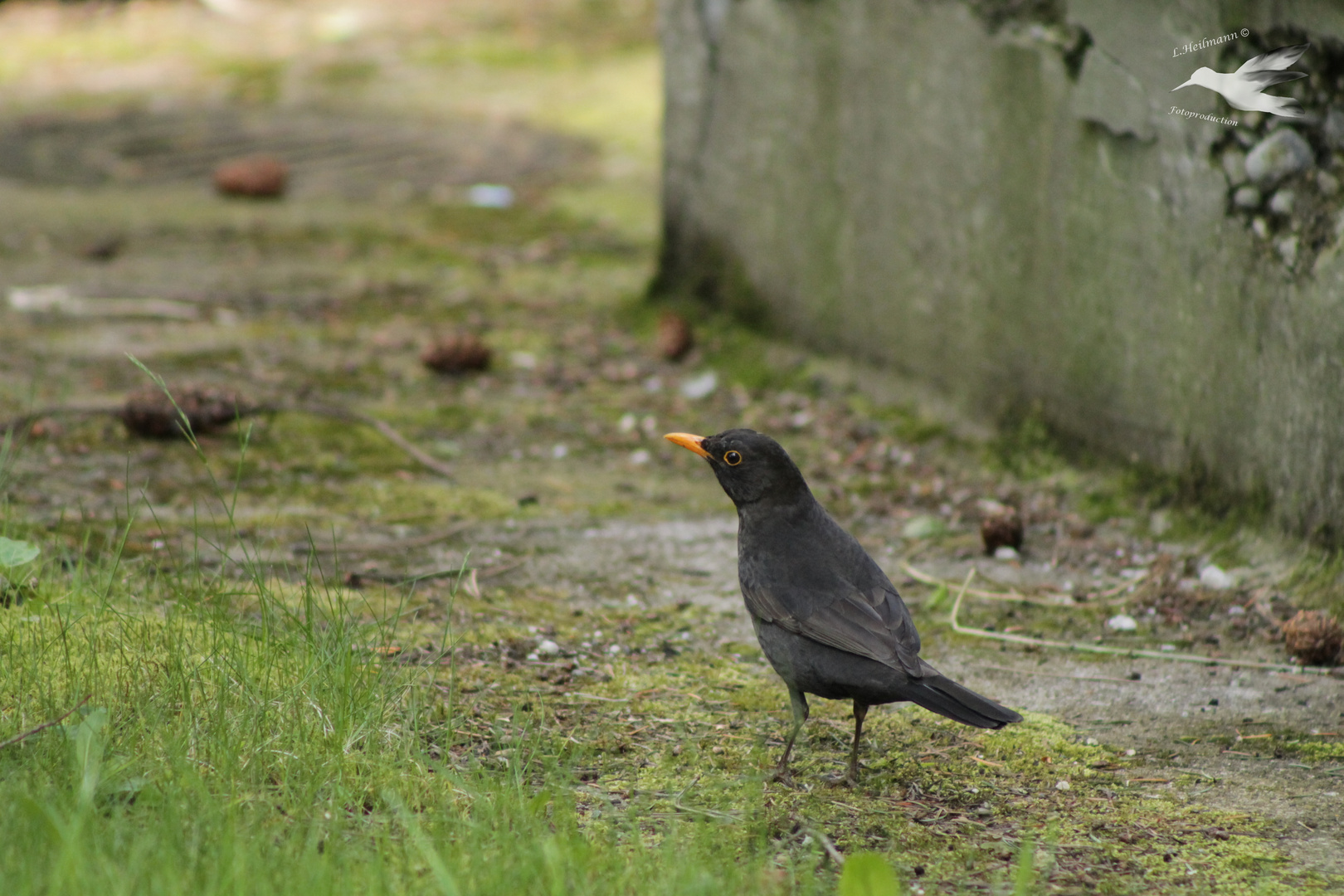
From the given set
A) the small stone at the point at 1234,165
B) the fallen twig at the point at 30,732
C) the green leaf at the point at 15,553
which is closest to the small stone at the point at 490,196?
the small stone at the point at 1234,165

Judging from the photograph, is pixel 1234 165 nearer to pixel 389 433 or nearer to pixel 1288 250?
pixel 1288 250

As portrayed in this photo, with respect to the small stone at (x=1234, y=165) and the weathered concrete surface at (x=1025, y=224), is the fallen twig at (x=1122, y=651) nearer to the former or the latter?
the weathered concrete surface at (x=1025, y=224)

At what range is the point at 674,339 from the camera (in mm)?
6508

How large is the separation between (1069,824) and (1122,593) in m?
1.41

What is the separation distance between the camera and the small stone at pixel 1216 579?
13.1 ft

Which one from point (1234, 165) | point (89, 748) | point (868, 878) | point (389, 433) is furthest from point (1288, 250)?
point (89, 748)

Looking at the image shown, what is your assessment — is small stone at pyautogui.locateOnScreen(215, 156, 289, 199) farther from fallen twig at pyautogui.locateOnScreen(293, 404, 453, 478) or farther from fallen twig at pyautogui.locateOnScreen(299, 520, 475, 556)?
fallen twig at pyautogui.locateOnScreen(299, 520, 475, 556)

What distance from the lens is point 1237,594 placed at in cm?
→ 393

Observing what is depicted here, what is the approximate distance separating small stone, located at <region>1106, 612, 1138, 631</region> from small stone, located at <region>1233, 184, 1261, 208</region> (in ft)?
4.09

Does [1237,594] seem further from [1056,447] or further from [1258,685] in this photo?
[1056,447]

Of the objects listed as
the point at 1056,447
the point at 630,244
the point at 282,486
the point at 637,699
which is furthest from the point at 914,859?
the point at 630,244

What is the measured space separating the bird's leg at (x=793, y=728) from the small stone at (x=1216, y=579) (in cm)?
148

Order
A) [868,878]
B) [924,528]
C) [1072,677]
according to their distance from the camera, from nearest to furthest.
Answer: [868,878] < [1072,677] < [924,528]

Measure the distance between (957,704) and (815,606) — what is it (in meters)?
0.42
